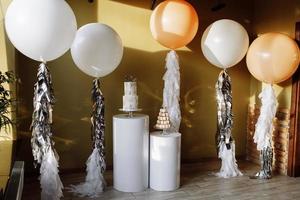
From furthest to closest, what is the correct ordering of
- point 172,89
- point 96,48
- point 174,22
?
1. point 172,89
2. point 174,22
3. point 96,48

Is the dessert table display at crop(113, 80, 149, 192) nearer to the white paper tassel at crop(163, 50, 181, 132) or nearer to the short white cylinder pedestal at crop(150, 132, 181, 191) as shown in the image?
the short white cylinder pedestal at crop(150, 132, 181, 191)

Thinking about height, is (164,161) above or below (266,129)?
below

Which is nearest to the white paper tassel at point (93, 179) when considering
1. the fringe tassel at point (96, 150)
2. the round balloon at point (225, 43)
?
the fringe tassel at point (96, 150)

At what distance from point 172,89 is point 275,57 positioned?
1086 millimetres

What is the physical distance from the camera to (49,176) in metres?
2.75

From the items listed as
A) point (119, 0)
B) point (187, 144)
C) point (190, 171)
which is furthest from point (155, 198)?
point (119, 0)

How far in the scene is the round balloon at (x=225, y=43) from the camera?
3.20m

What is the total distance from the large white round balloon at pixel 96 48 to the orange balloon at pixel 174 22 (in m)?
0.49

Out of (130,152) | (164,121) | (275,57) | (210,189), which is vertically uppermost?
(275,57)

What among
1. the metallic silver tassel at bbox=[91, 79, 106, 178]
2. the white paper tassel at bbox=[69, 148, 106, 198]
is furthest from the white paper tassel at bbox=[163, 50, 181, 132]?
the white paper tassel at bbox=[69, 148, 106, 198]

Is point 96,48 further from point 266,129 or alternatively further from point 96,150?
point 266,129

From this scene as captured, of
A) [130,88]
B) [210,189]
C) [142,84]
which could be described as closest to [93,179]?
[130,88]

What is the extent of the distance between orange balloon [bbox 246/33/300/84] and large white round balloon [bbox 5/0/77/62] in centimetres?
193

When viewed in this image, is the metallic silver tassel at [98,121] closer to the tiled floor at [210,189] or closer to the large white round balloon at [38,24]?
the tiled floor at [210,189]
